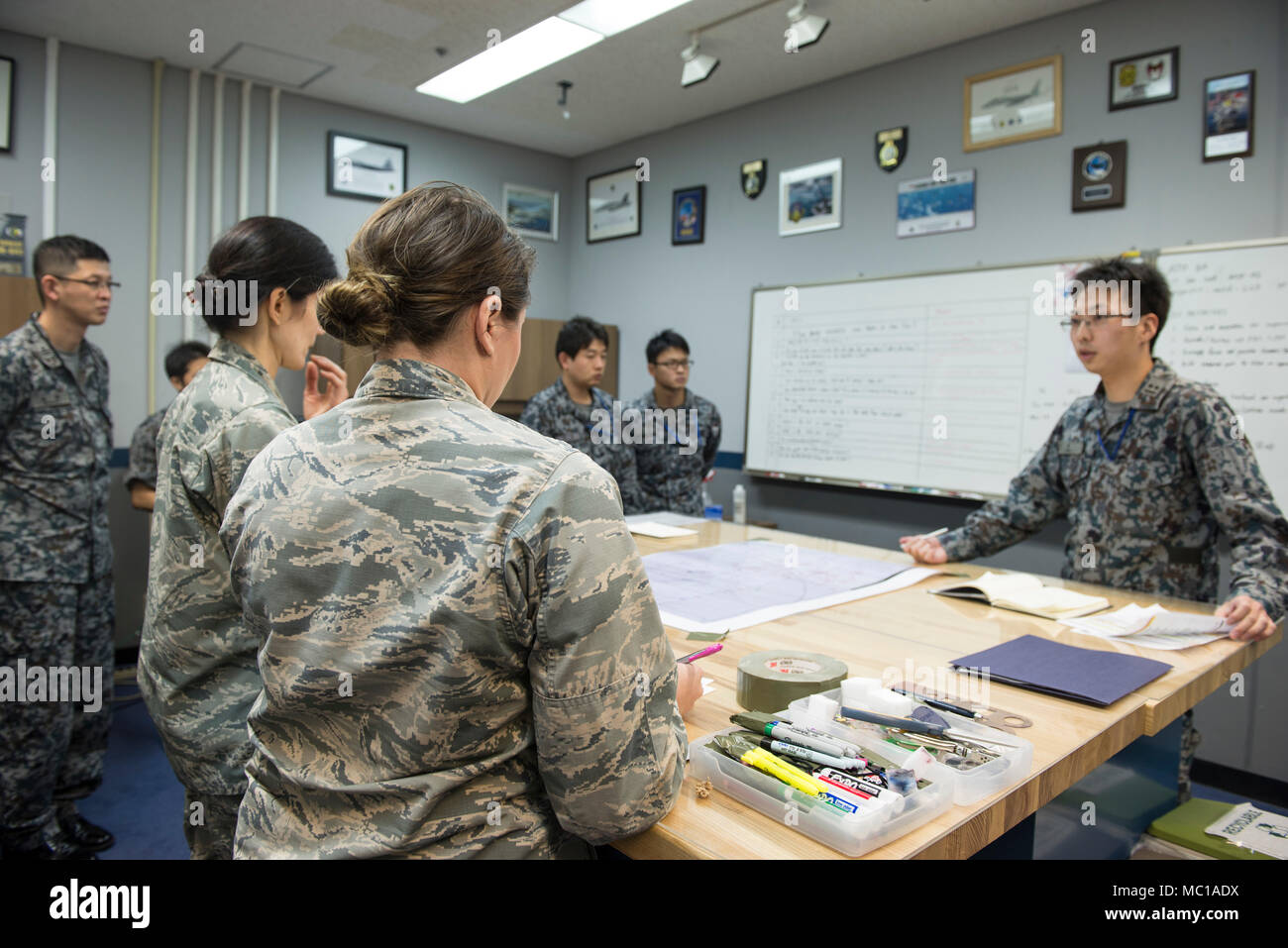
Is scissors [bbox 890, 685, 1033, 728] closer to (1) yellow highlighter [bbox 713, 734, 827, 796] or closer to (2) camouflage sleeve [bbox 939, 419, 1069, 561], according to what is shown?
(1) yellow highlighter [bbox 713, 734, 827, 796]

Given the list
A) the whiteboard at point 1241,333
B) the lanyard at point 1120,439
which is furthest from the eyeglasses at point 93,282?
the whiteboard at point 1241,333

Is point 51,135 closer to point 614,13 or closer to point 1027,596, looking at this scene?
point 614,13

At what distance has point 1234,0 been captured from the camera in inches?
116

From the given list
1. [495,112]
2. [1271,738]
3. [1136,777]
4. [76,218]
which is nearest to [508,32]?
[495,112]

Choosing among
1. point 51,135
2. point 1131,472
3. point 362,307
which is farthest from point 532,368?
point 362,307

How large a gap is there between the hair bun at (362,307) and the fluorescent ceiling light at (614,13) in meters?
2.96

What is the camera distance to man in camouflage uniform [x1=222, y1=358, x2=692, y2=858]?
2.53ft

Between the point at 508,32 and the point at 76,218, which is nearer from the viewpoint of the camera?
the point at 508,32

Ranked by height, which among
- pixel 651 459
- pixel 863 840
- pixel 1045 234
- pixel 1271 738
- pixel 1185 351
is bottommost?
pixel 1271 738

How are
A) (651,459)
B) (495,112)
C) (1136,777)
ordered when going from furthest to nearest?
(495,112), (651,459), (1136,777)

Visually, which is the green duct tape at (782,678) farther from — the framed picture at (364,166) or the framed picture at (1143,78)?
the framed picture at (364,166)

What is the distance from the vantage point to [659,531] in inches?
99.3

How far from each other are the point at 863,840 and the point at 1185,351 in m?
3.03

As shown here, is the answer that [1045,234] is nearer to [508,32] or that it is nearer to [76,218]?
[508,32]
